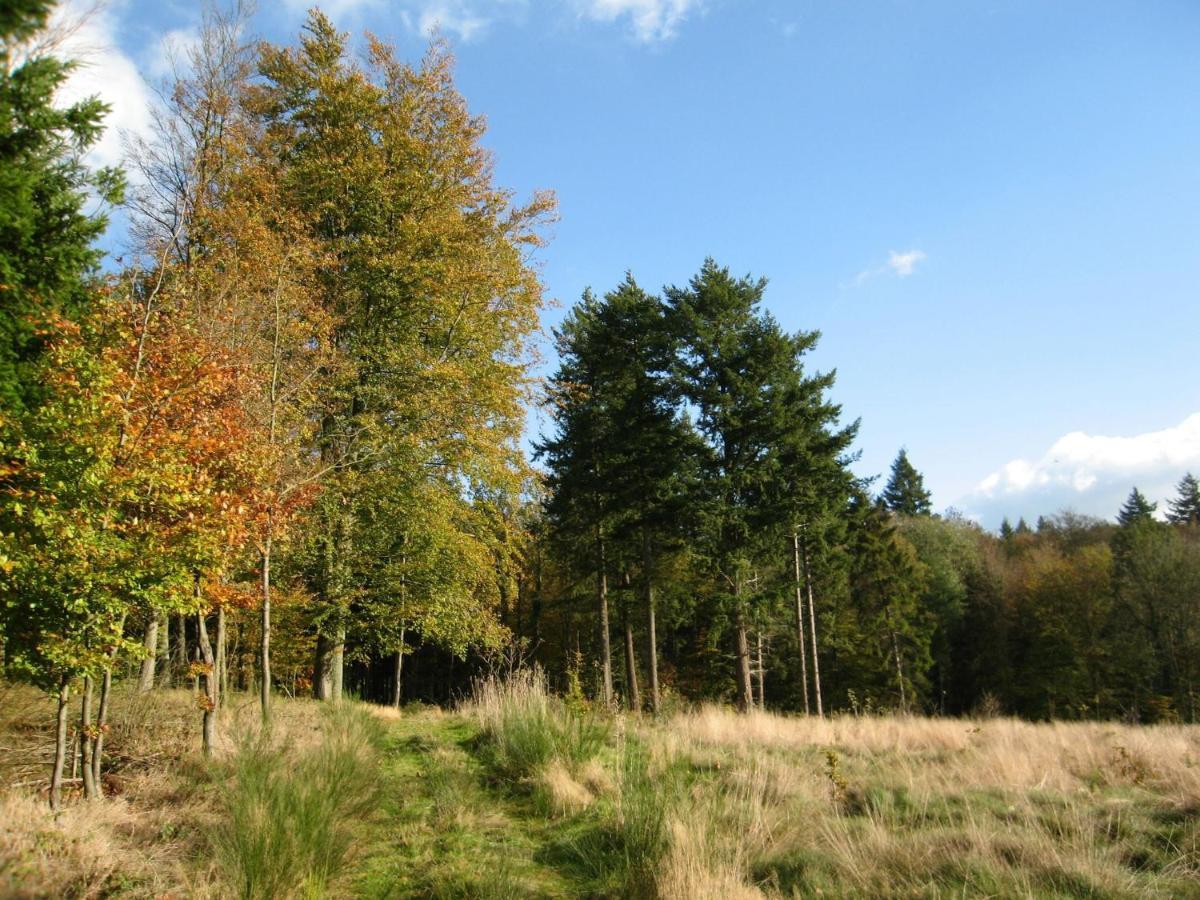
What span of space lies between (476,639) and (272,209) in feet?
32.2

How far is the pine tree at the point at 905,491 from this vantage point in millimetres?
57688

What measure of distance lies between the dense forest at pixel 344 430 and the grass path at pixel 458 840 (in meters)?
2.22

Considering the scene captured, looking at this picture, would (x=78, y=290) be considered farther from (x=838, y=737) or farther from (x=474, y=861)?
(x=838, y=737)

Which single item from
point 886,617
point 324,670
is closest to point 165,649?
point 324,670

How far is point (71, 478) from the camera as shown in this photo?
509cm

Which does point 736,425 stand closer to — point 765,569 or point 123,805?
point 765,569

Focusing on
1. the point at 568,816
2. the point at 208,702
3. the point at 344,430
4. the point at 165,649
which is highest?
the point at 344,430

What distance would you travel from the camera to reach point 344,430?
1316cm

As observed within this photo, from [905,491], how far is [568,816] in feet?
193

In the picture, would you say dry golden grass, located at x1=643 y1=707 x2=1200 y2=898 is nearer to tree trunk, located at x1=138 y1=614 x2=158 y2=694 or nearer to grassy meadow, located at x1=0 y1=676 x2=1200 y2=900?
grassy meadow, located at x1=0 y1=676 x2=1200 y2=900

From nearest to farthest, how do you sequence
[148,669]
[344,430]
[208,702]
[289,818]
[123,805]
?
[289,818] → [123,805] → [208,702] → [148,669] → [344,430]

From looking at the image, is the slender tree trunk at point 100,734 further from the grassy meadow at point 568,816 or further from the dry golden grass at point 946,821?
the dry golden grass at point 946,821

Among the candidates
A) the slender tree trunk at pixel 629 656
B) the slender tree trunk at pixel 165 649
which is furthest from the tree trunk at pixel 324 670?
the slender tree trunk at pixel 629 656

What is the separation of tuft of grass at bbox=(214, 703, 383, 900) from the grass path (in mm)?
277
